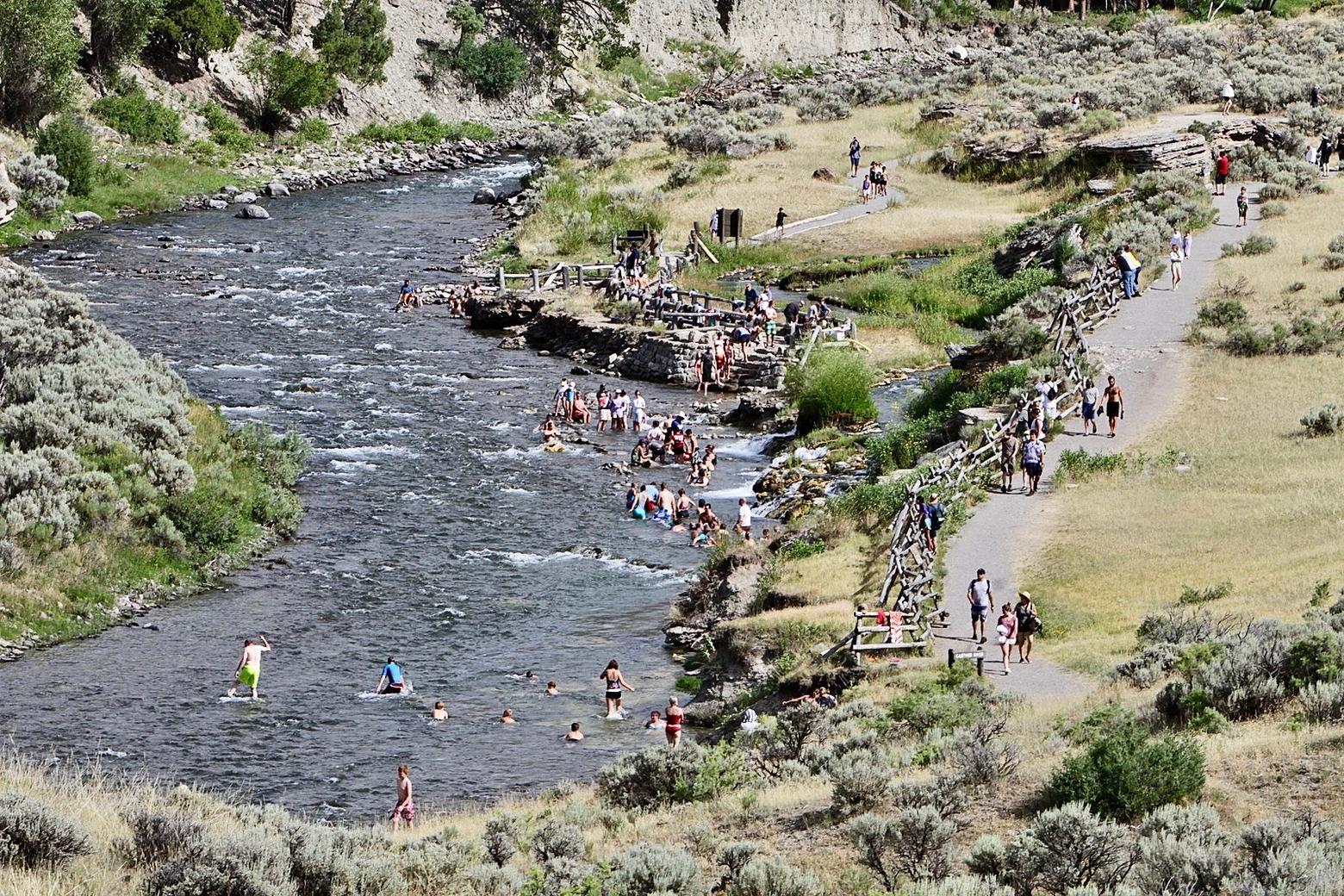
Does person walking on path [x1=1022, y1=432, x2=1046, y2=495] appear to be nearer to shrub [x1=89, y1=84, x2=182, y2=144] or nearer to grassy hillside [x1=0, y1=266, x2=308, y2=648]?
grassy hillside [x1=0, y1=266, x2=308, y2=648]

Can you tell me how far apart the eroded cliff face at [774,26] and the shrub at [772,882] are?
121688 millimetres

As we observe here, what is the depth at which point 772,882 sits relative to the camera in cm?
1667

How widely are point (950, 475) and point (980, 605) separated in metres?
8.70

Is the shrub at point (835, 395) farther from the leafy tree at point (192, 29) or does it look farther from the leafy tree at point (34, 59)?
the leafy tree at point (192, 29)

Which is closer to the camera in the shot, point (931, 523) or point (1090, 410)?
point (931, 523)

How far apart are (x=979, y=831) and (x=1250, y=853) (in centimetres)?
310

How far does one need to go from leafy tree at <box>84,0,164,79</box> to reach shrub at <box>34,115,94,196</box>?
37.9ft

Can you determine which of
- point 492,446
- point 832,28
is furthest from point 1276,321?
point 832,28

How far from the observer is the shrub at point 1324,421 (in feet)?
126

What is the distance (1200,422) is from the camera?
41.0 meters

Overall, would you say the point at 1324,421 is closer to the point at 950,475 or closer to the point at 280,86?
the point at 950,475

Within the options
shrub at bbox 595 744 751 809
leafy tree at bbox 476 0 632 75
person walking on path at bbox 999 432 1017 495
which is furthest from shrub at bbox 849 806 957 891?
leafy tree at bbox 476 0 632 75

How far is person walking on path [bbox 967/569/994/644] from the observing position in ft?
92.5

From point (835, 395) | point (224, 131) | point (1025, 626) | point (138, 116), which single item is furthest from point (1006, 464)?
point (224, 131)
